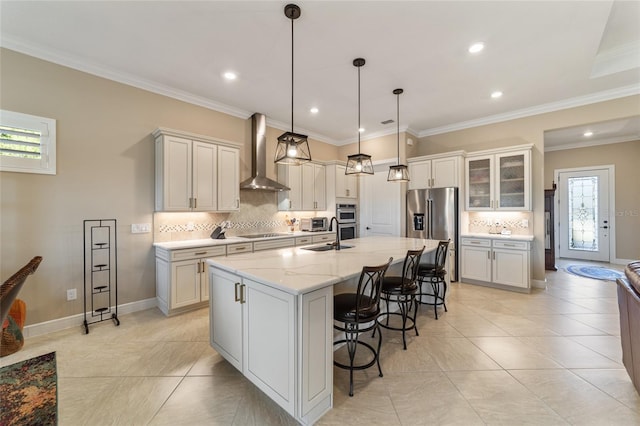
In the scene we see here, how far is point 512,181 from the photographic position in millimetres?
4559

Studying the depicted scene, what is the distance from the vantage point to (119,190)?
3.37 m

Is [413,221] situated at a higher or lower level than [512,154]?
lower

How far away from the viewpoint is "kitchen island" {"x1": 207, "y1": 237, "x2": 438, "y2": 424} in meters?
1.61

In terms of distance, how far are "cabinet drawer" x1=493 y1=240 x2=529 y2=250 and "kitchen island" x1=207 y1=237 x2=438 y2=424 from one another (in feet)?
11.0

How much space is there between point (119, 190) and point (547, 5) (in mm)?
4826

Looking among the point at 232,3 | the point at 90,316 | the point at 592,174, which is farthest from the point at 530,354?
the point at 592,174

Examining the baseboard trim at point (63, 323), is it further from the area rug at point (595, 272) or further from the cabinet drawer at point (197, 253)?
the area rug at point (595, 272)

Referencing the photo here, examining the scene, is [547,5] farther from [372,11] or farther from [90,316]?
[90,316]

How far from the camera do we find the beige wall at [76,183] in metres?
2.75

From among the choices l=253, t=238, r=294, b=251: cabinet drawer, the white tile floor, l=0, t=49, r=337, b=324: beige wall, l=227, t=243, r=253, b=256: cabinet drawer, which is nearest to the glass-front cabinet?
the white tile floor

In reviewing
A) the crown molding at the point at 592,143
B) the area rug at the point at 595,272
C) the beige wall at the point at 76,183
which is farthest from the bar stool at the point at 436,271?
the crown molding at the point at 592,143

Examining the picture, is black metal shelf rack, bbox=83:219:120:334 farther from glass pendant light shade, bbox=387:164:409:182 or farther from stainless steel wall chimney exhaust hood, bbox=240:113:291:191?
glass pendant light shade, bbox=387:164:409:182

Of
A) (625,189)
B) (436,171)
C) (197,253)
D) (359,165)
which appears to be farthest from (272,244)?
(625,189)

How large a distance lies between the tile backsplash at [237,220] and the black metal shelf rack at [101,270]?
0.52m
